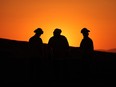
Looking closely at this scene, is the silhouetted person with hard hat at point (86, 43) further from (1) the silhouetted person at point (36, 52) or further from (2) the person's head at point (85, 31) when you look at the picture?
(1) the silhouetted person at point (36, 52)

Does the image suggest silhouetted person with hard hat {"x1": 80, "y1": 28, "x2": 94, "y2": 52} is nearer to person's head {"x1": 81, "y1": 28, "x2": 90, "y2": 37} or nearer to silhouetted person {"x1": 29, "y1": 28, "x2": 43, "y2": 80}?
person's head {"x1": 81, "y1": 28, "x2": 90, "y2": 37}

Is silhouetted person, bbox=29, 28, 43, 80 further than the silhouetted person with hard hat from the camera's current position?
No

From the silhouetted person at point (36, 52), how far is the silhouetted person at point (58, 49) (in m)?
0.46

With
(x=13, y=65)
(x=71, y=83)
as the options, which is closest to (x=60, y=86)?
(x=71, y=83)

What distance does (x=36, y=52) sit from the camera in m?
7.91

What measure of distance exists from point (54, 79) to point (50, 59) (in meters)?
0.78

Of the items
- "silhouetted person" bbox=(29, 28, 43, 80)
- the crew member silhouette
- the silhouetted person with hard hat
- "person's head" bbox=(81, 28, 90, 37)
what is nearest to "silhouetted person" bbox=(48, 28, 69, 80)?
the crew member silhouette

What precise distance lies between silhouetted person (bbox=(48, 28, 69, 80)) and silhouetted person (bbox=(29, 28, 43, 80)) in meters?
0.46

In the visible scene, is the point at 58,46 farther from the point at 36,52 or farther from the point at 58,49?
the point at 36,52

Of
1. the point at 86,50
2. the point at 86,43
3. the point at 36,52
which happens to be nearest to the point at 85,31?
the point at 86,43

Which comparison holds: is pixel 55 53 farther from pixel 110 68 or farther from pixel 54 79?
pixel 110 68

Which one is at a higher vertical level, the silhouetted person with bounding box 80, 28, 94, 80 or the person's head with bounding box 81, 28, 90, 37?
the person's head with bounding box 81, 28, 90, 37

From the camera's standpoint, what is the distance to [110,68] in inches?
427

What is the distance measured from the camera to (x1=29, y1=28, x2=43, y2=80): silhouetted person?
7.91 meters
